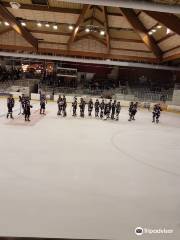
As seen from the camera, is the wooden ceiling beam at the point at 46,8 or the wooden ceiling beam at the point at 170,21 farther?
the wooden ceiling beam at the point at 46,8

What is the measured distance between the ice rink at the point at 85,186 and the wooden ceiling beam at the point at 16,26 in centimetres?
1143

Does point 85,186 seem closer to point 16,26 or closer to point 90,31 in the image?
point 16,26

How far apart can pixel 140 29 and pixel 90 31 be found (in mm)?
6035

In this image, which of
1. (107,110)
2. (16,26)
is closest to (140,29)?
(107,110)

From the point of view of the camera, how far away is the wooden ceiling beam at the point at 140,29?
1582 centimetres

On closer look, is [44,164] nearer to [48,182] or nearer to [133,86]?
[48,182]

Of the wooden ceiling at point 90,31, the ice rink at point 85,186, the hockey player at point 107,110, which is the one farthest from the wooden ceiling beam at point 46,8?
the ice rink at point 85,186

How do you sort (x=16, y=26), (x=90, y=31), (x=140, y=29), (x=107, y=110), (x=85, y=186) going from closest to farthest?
1. (x=85, y=186)
2. (x=107, y=110)
3. (x=140, y=29)
4. (x=16, y=26)
5. (x=90, y=31)

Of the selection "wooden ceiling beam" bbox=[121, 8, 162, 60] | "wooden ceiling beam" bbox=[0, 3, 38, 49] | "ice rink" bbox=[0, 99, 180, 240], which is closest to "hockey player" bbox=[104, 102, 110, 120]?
"ice rink" bbox=[0, 99, 180, 240]

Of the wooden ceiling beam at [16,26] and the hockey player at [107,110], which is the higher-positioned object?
the wooden ceiling beam at [16,26]

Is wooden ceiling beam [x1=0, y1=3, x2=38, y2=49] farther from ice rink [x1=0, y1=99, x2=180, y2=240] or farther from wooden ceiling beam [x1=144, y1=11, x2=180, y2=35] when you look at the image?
ice rink [x1=0, y1=99, x2=180, y2=240]

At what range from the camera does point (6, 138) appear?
8.11 m

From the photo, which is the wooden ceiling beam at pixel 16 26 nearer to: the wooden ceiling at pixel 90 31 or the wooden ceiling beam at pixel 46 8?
the wooden ceiling at pixel 90 31

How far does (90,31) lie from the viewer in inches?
894
